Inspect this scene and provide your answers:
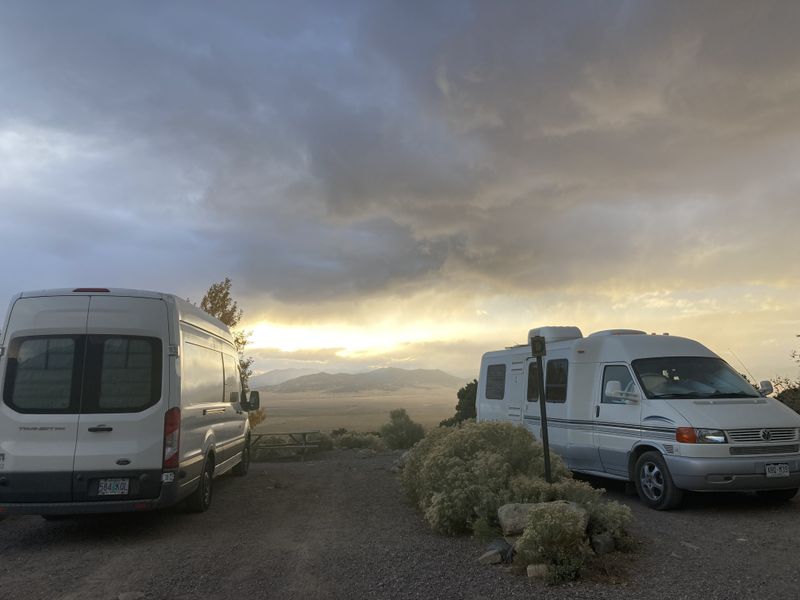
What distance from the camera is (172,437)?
24.7 ft

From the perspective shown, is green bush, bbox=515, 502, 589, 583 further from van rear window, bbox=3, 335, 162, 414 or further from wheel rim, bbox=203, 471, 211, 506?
wheel rim, bbox=203, 471, 211, 506

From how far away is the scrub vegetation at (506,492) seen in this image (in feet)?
19.0

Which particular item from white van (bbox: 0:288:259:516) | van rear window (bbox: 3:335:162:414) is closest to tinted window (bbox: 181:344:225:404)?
white van (bbox: 0:288:259:516)

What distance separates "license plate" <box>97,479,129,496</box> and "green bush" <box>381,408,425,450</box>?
16.0 m

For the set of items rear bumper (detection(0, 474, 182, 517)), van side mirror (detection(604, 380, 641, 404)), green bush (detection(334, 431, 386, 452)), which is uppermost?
van side mirror (detection(604, 380, 641, 404))

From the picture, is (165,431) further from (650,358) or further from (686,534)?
(650,358)

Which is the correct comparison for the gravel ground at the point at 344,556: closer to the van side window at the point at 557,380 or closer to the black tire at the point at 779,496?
the black tire at the point at 779,496

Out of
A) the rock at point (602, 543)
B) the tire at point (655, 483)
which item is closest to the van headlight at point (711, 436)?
the tire at point (655, 483)

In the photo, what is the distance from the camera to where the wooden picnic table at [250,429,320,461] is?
2020cm

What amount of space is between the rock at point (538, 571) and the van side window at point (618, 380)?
435 cm

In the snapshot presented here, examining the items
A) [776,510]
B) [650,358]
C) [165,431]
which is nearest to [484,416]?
[650,358]

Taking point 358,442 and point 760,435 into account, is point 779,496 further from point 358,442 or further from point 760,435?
point 358,442

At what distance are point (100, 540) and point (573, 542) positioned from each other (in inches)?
215

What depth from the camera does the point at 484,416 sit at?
535 inches
